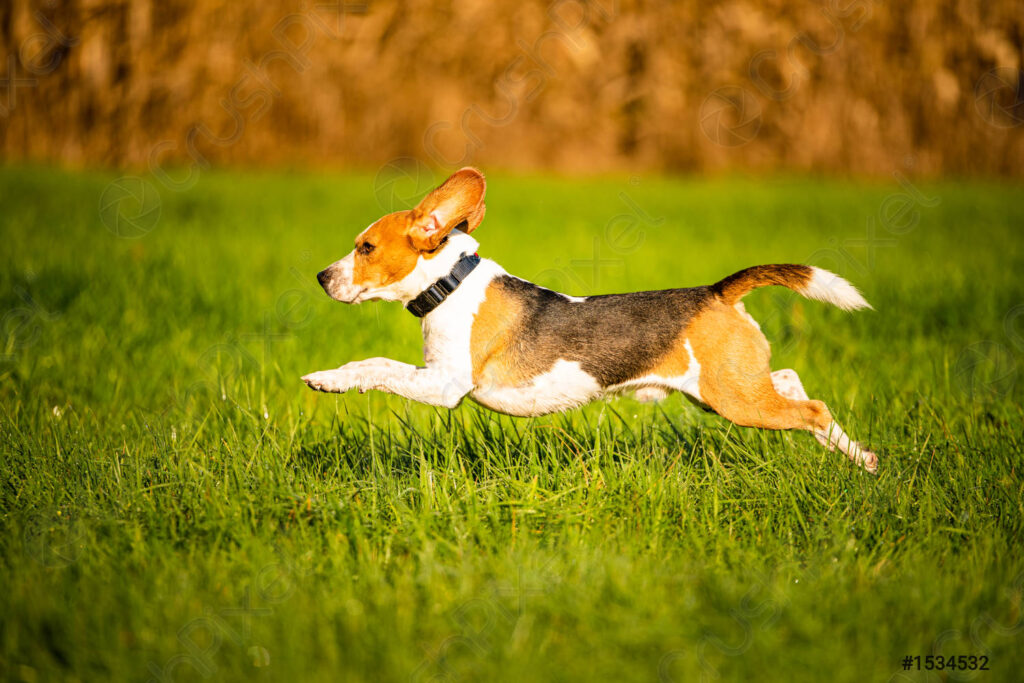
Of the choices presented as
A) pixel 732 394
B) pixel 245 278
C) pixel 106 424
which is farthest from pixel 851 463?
pixel 245 278

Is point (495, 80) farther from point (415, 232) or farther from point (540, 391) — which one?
point (540, 391)

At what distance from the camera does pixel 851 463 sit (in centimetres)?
376

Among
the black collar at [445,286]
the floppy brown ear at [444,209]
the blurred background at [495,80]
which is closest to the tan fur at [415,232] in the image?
the floppy brown ear at [444,209]

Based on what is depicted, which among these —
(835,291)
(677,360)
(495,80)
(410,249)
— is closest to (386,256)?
(410,249)

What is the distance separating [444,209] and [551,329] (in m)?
0.66

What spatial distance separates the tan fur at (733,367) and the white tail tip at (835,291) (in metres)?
0.31

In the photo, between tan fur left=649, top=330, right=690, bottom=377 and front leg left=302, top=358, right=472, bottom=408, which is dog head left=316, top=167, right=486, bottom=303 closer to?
front leg left=302, top=358, right=472, bottom=408

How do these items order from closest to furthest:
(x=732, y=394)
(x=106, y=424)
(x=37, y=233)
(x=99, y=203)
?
(x=732, y=394) < (x=106, y=424) < (x=37, y=233) < (x=99, y=203)

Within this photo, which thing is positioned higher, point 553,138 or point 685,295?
point 553,138

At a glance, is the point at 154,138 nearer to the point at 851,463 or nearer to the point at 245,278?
the point at 245,278

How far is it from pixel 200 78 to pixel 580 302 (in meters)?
11.3

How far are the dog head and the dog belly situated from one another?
520mm

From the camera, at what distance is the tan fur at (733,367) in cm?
354

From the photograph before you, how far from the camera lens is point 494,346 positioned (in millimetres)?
3609
